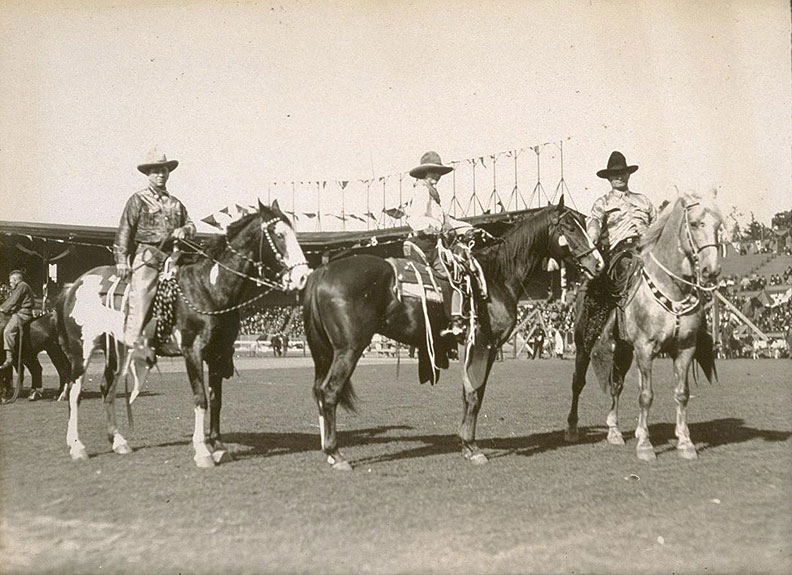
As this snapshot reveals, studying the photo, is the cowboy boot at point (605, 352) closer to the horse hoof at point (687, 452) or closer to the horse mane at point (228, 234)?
the horse hoof at point (687, 452)

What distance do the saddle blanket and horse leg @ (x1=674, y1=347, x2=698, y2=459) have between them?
2789mm

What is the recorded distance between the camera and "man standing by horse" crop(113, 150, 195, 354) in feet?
25.4

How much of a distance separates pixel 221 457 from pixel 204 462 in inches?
10.5

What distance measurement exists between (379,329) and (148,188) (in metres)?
3.22

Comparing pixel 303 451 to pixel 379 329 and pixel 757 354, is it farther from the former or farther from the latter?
pixel 757 354

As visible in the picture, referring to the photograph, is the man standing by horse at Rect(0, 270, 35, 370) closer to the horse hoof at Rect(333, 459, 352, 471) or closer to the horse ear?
the horse ear

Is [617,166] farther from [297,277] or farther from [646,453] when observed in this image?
[297,277]

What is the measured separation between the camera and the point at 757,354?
30.3 meters

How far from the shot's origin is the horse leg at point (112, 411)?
313 inches

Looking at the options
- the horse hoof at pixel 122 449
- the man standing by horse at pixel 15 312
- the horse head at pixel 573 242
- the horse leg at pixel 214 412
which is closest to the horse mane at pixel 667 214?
the horse head at pixel 573 242

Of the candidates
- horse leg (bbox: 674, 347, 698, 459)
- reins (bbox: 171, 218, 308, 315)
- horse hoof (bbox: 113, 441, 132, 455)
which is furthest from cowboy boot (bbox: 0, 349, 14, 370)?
horse leg (bbox: 674, 347, 698, 459)

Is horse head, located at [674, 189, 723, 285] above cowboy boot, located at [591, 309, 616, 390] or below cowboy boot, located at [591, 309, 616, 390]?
above

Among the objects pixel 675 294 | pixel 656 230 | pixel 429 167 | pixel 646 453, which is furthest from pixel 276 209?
pixel 646 453

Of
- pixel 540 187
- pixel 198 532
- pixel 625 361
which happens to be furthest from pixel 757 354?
pixel 198 532
